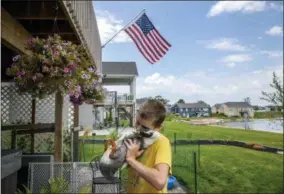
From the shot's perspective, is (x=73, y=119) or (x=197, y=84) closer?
(x=73, y=119)

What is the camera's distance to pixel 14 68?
12.6 feet

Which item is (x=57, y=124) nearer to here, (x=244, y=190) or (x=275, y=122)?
(x=244, y=190)

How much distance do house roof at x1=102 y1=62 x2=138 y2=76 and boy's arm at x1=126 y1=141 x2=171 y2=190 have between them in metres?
26.5

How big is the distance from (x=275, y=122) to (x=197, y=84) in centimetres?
2128

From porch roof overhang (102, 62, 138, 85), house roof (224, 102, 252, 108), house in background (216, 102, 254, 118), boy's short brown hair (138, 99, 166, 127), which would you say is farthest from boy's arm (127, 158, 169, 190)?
house roof (224, 102, 252, 108)

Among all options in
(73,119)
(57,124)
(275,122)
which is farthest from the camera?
(275,122)

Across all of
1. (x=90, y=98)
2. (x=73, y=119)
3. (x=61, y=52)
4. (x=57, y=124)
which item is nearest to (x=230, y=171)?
(x=73, y=119)

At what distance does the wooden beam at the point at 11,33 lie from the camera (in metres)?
3.68

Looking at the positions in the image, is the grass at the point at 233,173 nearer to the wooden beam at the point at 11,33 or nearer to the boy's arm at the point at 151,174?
the wooden beam at the point at 11,33

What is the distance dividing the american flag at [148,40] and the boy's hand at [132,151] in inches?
189

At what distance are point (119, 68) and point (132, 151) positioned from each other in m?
28.5

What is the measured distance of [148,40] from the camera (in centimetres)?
642

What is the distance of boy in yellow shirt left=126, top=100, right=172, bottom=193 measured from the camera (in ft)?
4.75

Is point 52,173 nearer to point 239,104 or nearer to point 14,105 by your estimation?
point 14,105
